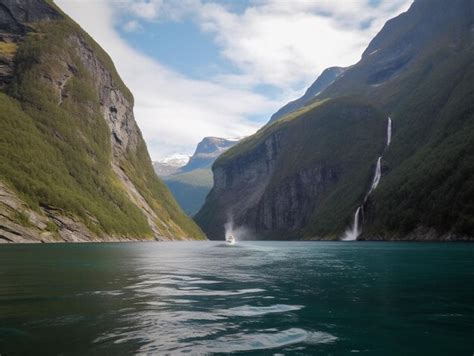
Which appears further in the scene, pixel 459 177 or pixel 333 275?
pixel 459 177

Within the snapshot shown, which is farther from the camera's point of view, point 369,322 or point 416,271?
point 416,271

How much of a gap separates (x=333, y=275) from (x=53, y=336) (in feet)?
94.9

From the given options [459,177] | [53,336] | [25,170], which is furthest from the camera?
[25,170]

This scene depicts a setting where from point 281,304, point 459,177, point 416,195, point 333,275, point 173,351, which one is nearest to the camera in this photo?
point 173,351

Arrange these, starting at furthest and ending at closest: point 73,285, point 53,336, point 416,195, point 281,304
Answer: point 416,195 → point 73,285 → point 281,304 → point 53,336

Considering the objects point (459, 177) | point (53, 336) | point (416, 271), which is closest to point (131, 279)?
point (53, 336)

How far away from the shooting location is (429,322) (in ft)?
64.7

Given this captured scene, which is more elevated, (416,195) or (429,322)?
(416,195)

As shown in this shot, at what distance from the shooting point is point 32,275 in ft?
129

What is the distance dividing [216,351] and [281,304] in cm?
1048

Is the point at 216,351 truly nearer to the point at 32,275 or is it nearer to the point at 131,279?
the point at 131,279

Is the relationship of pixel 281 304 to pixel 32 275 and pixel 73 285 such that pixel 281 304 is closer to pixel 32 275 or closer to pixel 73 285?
pixel 73 285

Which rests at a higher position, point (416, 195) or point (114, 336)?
point (416, 195)

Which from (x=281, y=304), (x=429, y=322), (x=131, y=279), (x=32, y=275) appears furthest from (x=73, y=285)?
(x=429, y=322)
